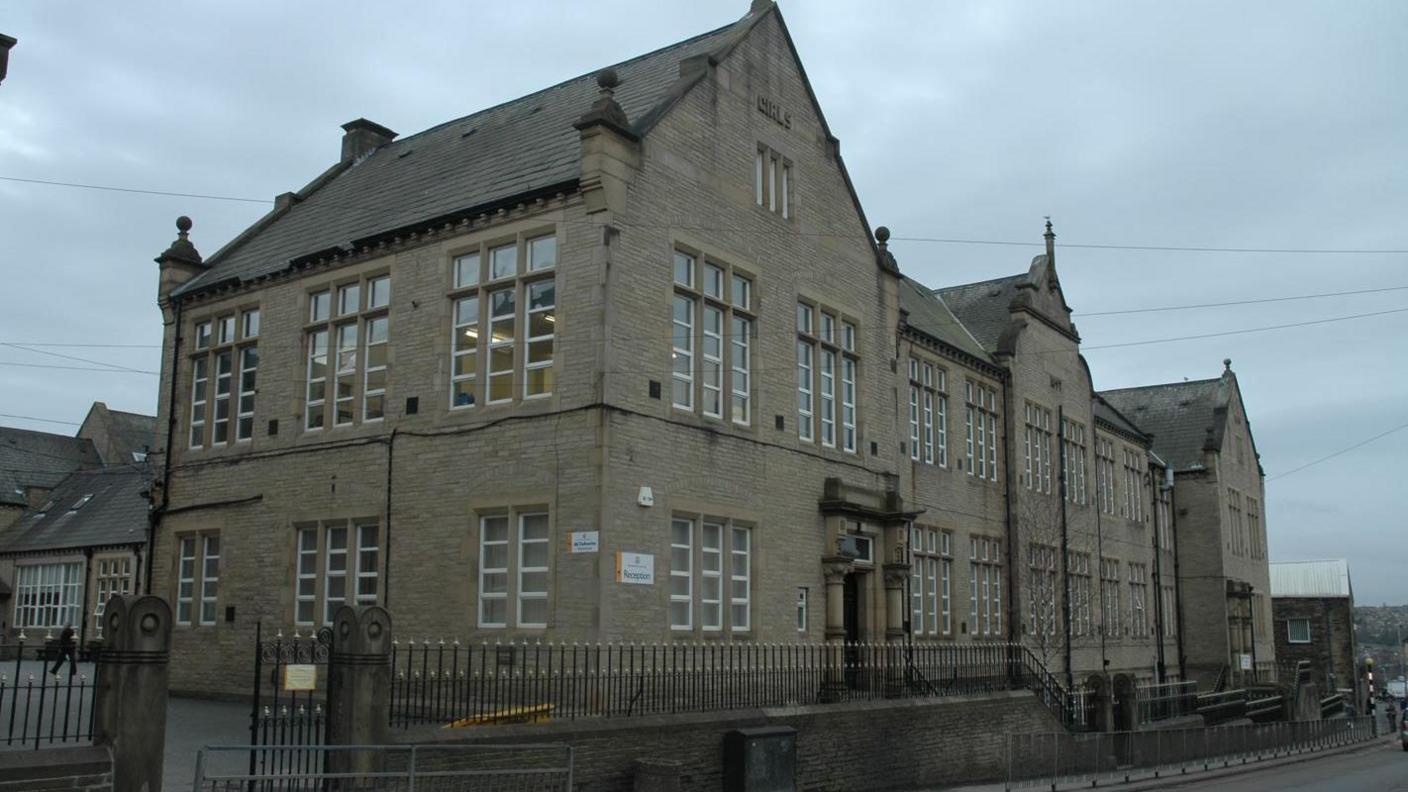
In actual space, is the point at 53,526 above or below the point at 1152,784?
above

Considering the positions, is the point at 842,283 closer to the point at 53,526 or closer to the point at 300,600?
the point at 300,600

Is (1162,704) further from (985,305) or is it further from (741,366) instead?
(741,366)

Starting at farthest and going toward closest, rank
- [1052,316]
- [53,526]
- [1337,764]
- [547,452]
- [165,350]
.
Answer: [53,526] < [1052,316] < [1337,764] < [165,350] < [547,452]

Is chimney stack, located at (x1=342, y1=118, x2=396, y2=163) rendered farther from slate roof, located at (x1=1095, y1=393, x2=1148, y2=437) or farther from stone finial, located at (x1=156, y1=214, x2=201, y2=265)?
slate roof, located at (x1=1095, y1=393, x2=1148, y2=437)

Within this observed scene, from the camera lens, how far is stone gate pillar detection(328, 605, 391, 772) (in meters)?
12.6

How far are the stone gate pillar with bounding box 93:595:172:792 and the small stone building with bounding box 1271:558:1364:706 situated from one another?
72.0 metres

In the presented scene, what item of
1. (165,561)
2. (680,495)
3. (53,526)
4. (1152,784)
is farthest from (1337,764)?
(53,526)

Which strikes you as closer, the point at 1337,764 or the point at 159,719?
the point at 159,719

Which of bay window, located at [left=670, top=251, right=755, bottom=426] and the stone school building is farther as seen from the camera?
bay window, located at [left=670, top=251, right=755, bottom=426]

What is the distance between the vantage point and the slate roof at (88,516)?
4234 cm

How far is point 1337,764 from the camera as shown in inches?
1281

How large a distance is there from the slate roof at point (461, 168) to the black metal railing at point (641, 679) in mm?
7935

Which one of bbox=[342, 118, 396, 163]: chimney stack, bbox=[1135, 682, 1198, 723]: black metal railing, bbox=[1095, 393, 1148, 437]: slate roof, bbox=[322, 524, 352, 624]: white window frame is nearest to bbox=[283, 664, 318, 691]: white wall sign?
bbox=[322, 524, 352, 624]: white window frame

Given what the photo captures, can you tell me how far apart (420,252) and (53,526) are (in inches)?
1275
